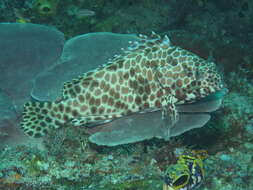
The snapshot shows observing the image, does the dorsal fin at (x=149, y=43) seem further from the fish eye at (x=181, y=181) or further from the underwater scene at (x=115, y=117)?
the fish eye at (x=181, y=181)

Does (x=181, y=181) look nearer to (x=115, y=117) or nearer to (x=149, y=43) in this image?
(x=115, y=117)

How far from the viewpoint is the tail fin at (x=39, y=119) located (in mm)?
4543

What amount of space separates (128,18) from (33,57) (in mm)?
5796

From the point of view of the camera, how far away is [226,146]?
5.14m

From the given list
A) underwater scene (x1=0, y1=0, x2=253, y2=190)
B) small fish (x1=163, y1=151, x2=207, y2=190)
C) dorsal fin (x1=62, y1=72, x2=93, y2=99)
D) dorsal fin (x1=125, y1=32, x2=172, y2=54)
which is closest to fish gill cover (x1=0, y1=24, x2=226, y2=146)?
underwater scene (x1=0, y1=0, x2=253, y2=190)

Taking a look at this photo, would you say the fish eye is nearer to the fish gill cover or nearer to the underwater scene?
the underwater scene

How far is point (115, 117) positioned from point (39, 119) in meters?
1.37

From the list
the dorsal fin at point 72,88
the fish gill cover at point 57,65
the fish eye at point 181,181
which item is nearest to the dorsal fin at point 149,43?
the fish gill cover at point 57,65

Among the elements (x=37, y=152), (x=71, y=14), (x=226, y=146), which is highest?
(x=71, y=14)

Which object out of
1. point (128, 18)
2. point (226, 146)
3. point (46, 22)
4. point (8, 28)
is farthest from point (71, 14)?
point (226, 146)

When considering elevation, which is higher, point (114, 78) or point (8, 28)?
point (8, 28)

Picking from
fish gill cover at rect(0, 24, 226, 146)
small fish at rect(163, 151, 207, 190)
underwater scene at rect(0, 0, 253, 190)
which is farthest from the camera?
fish gill cover at rect(0, 24, 226, 146)

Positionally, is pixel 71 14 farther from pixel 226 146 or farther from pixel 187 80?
pixel 226 146

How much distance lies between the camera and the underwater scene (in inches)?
141
